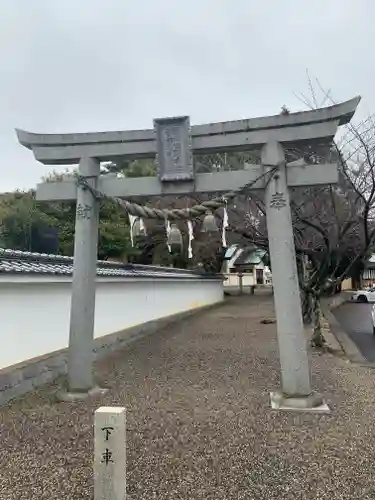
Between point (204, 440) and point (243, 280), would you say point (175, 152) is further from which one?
point (243, 280)

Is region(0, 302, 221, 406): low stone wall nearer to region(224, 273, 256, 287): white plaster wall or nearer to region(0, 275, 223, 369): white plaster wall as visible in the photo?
region(0, 275, 223, 369): white plaster wall

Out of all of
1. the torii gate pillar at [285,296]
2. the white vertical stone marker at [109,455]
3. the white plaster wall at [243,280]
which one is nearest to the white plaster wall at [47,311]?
the torii gate pillar at [285,296]

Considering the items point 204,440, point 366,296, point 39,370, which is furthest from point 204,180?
point 366,296

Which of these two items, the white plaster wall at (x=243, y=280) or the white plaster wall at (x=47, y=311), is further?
the white plaster wall at (x=243, y=280)

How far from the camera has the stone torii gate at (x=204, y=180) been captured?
20.1ft

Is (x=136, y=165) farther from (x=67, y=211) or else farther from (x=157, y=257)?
(x=157, y=257)

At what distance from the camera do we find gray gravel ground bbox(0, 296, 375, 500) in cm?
365

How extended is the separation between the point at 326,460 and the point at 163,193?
402 cm

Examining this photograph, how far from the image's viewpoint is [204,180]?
6.58 m

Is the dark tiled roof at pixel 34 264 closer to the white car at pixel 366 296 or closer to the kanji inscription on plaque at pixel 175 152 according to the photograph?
the kanji inscription on plaque at pixel 175 152

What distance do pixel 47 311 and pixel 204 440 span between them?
176 inches

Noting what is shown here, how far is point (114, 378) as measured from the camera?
7.68m

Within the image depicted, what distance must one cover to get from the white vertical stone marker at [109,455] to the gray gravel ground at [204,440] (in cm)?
53

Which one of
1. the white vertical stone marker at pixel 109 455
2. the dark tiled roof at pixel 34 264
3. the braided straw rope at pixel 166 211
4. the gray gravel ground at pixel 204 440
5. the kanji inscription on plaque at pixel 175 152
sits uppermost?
the kanji inscription on plaque at pixel 175 152
